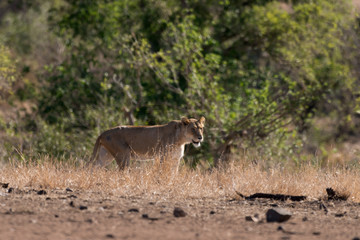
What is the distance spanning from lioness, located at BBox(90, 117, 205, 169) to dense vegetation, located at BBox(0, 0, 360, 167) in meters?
3.30

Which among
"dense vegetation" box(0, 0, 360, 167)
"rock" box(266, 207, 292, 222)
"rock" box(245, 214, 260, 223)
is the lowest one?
"rock" box(245, 214, 260, 223)

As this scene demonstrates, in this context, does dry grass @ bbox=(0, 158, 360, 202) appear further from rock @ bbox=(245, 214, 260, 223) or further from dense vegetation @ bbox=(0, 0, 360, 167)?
dense vegetation @ bbox=(0, 0, 360, 167)

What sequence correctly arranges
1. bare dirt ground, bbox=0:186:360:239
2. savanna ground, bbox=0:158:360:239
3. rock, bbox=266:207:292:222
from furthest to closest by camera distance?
rock, bbox=266:207:292:222 → savanna ground, bbox=0:158:360:239 → bare dirt ground, bbox=0:186:360:239

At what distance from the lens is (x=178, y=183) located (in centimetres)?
877

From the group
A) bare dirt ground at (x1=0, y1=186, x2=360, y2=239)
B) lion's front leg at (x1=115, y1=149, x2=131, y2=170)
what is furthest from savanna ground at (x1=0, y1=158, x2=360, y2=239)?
lion's front leg at (x1=115, y1=149, x2=131, y2=170)

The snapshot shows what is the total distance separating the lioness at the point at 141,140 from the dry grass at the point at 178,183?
8.44ft

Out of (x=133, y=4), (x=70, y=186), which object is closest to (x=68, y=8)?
(x=133, y=4)

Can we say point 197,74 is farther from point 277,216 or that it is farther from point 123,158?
point 277,216

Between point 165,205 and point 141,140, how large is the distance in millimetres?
4726

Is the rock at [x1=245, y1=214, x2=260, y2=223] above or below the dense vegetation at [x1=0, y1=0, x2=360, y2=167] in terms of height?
below

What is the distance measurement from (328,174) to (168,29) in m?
9.20

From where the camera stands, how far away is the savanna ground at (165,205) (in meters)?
5.75

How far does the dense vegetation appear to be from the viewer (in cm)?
1574

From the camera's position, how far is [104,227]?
5.84 metres
